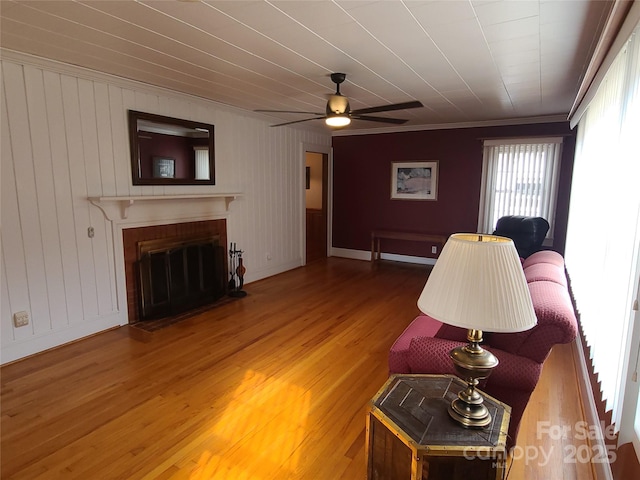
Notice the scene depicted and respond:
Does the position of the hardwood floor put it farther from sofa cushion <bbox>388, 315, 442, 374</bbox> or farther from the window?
the window

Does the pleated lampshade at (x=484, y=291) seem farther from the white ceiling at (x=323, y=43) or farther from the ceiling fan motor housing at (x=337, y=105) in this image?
the ceiling fan motor housing at (x=337, y=105)

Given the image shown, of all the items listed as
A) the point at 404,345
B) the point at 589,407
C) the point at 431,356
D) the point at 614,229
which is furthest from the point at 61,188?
the point at 589,407

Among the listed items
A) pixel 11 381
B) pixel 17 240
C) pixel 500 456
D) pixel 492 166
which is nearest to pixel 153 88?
pixel 17 240

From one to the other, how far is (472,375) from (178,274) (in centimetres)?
354

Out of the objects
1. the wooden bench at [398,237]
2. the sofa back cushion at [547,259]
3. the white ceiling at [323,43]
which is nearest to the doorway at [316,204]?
the wooden bench at [398,237]

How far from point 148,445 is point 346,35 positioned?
2751 millimetres

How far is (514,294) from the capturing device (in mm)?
1215

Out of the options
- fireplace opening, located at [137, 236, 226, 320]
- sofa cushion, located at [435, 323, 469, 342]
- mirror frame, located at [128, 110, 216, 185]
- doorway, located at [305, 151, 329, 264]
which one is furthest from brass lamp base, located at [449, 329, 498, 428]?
doorway, located at [305, 151, 329, 264]

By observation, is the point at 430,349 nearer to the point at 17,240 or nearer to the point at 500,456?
the point at 500,456

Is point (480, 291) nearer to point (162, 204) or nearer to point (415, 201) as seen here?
point (162, 204)

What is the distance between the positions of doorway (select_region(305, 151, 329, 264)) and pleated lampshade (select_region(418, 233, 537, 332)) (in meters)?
5.55

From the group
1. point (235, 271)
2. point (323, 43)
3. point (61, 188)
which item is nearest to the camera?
point (323, 43)

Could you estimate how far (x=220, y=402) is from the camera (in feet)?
8.07

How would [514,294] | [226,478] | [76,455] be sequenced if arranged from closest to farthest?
[514,294] → [226,478] → [76,455]
